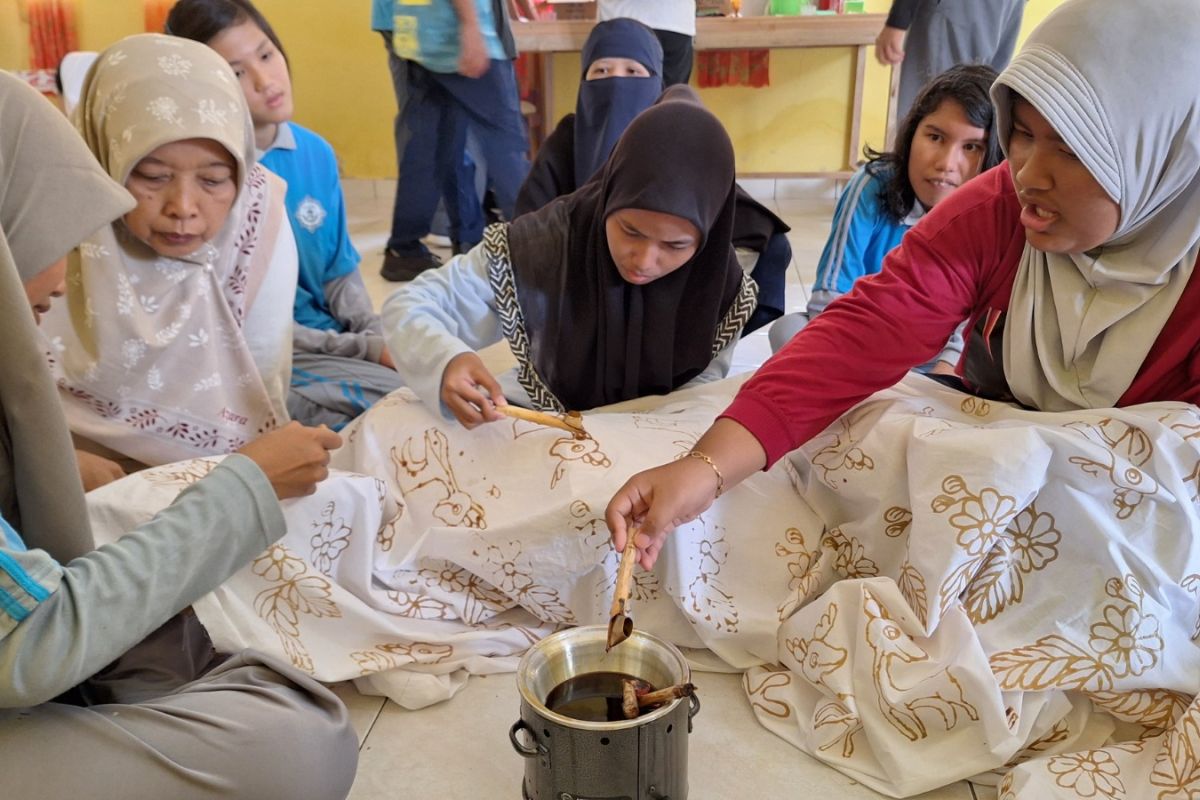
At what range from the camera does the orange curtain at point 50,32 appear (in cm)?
395

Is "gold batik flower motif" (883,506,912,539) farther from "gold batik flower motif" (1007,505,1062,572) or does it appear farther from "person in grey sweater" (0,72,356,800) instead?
"person in grey sweater" (0,72,356,800)

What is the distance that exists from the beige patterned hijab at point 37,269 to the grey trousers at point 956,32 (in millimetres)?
2087

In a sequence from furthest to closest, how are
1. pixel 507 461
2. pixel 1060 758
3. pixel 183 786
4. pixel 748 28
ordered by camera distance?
pixel 748 28 < pixel 507 461 < pixel 1060 758 < pixel 183 786

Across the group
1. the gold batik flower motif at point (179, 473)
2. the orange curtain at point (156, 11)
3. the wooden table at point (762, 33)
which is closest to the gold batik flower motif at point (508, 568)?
the gold batik flower motif at point (179, 473)

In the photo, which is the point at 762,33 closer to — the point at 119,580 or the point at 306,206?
the point at 306,206

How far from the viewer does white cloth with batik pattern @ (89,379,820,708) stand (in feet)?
3.74

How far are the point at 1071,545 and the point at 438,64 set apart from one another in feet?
7.66

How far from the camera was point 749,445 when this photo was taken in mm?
1109

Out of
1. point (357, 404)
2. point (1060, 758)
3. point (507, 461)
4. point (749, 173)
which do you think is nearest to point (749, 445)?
point (507, 461)

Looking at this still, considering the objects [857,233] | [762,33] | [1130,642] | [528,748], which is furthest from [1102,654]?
[762,33]

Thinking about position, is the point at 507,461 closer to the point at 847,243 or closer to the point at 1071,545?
the point at 1071,545

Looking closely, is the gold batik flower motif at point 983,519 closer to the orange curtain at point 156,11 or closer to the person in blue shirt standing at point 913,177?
the person in blue shirt standing at point 913,177

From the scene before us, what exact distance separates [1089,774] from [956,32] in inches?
82.1

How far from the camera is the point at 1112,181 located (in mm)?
976
